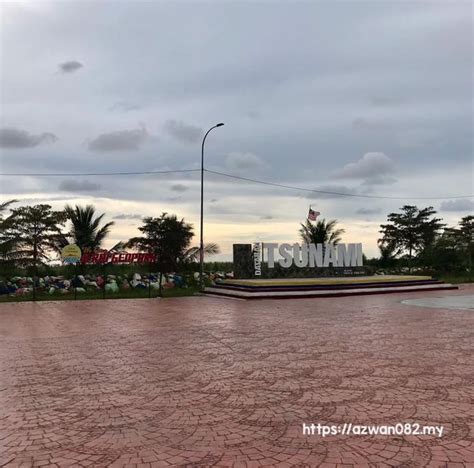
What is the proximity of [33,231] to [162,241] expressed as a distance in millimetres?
6549

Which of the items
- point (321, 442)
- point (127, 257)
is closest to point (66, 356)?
point (321, 442)

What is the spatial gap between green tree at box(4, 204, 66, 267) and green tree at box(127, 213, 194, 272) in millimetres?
3982

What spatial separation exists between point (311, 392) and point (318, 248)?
79.9ft

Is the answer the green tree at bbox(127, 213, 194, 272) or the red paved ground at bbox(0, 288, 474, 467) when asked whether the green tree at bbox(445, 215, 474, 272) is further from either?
the red paved ground at bbox(0, 288, 474, 467)

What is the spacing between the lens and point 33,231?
23.8 metres

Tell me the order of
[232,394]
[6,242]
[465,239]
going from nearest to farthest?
1. [232,394]
2. [6,242]
3. [465,239]

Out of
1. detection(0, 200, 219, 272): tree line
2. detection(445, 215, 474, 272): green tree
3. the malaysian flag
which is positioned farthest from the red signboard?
detection(445, 215, 474, 272): green tree

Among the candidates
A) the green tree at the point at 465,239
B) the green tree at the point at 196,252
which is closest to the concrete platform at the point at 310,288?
the green tree at the point at 196,252

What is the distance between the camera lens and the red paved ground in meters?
3.90

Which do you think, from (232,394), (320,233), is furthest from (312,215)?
(232,394)

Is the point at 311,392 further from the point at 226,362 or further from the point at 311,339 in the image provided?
the point at 311,339

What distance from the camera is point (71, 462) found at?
3758 millimetres

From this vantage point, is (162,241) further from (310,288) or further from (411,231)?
(411,231)

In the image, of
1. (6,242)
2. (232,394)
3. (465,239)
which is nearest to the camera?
(232,394)
